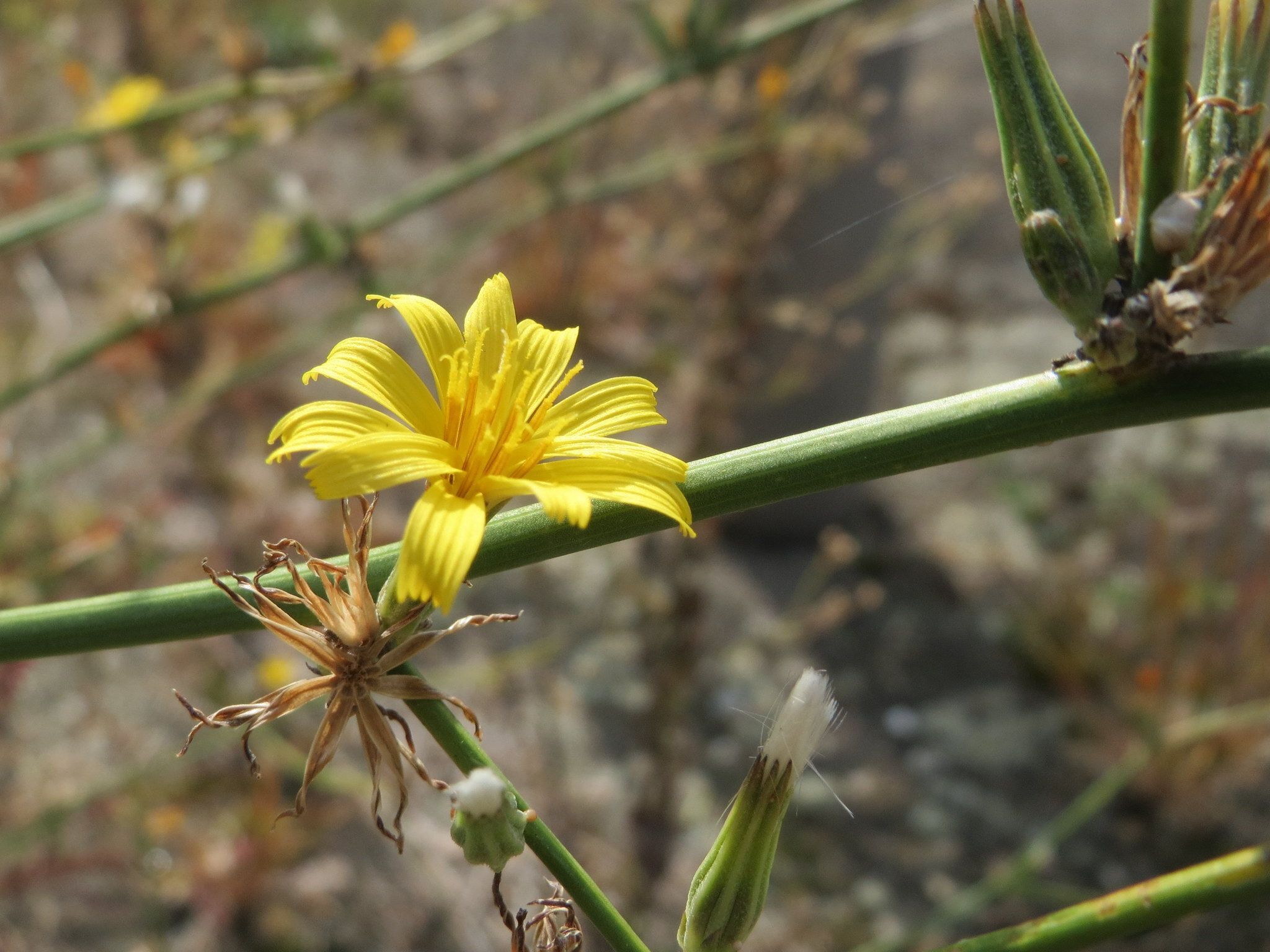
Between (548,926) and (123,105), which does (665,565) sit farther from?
(548,926)

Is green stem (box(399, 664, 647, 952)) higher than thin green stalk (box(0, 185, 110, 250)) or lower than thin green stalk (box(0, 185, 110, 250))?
lower

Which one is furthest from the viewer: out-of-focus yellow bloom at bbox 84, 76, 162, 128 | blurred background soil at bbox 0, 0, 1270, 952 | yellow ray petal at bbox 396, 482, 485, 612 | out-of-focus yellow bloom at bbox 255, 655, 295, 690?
out-of-focus yellow bloom at bbox 255, 655, 295, 690

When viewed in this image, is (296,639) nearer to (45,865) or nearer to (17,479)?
(17,479)

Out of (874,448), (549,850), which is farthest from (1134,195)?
(549,850)

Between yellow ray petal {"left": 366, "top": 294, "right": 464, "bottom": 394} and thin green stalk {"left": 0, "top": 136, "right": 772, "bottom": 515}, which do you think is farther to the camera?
thin green stalk {"left": 0, "top": 136, "right": 772, "bottom": 515}

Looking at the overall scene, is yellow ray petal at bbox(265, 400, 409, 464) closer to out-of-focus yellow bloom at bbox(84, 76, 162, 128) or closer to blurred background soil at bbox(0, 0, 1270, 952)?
blurred background soil at bbox(0, 0, 1270, 952)

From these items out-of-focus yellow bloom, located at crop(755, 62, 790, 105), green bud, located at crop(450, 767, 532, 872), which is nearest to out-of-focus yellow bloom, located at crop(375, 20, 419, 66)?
out-of-focus yellow bloom, located at crop(755, 62, 790, 105)

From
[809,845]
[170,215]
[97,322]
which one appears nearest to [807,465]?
[170,215]
